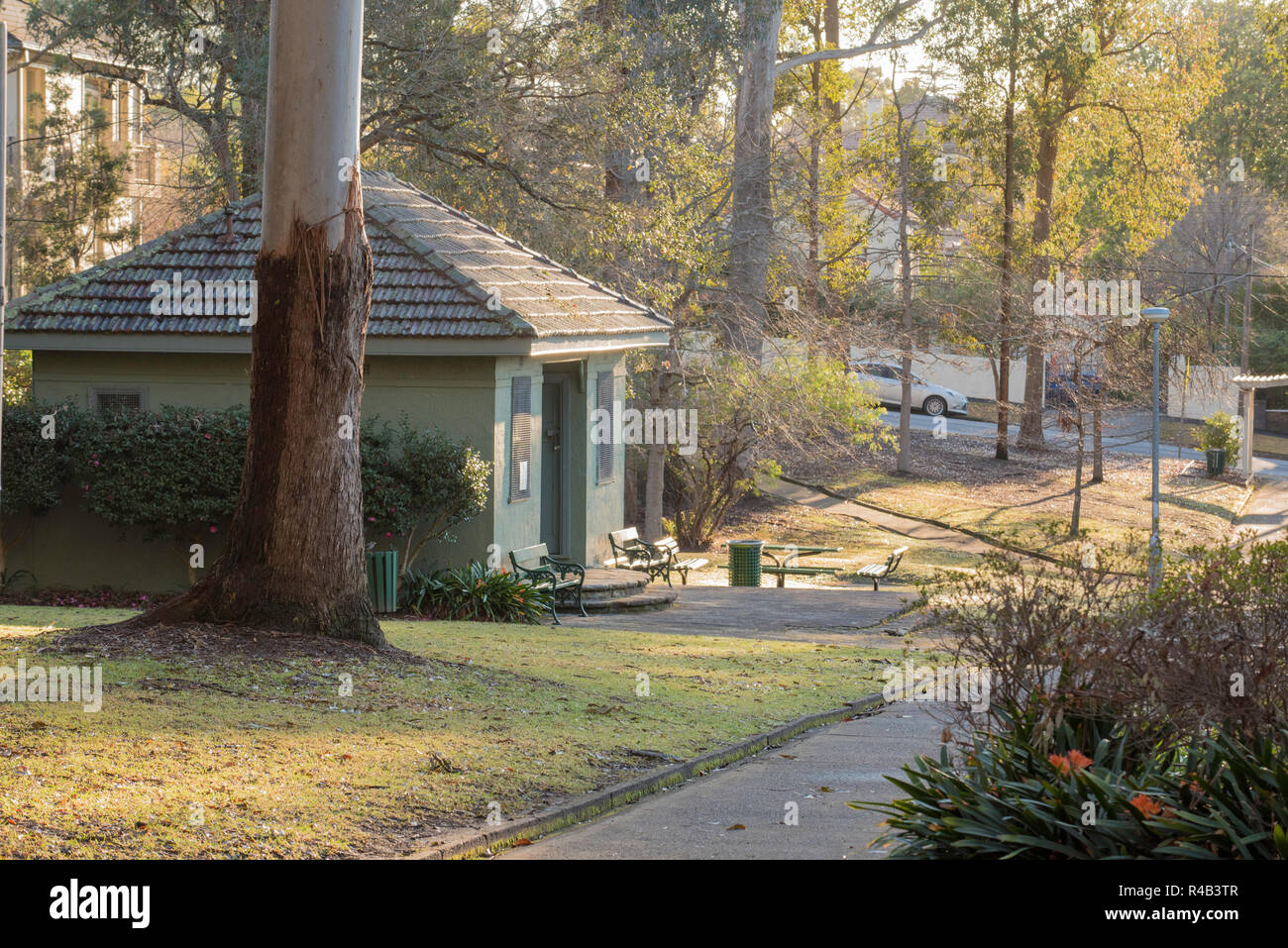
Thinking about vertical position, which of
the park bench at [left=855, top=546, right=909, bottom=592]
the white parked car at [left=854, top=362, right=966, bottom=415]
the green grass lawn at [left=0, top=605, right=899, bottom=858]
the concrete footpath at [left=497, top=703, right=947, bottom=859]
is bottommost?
the park bench at [left=855, top=546, right=909, bottom=592]

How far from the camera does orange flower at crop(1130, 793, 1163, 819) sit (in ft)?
18.5

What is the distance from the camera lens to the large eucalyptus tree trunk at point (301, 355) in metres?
10.8

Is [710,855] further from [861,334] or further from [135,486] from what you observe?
[861,334]

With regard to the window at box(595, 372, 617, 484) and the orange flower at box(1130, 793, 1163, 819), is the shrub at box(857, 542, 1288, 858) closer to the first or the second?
the orange flower at box(1130, 793, 1163, 819)

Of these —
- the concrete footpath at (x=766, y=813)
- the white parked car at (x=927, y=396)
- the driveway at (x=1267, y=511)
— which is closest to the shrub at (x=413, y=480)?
the concrete footpath at (x=766, y=813)

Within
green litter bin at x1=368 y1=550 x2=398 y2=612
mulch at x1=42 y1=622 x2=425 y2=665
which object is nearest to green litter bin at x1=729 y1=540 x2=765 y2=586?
green litter bin at x1=368 y1=550 x2=398 y2=612

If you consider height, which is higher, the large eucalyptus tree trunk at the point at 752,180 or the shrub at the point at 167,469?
the large eucalyptus tree trunk at the point at 752,180

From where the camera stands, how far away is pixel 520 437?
60.9ft

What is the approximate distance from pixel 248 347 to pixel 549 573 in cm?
486

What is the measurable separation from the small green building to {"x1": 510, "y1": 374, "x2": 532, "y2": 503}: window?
3 centimetres

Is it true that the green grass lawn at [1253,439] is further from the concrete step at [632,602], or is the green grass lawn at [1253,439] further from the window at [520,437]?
the window at [520,437]

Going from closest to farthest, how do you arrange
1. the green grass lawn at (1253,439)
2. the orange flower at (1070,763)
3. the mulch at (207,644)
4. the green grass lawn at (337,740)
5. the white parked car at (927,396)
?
1. the orange flower at (1070,763)
2. the green grass lawn at (337,740)
3. the mulch at (207,644)
4. the green grass lawn at (1253,439)
5. the white parked car at (927,396)

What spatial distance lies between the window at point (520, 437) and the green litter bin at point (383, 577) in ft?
7.91

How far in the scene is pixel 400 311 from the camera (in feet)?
58.1
